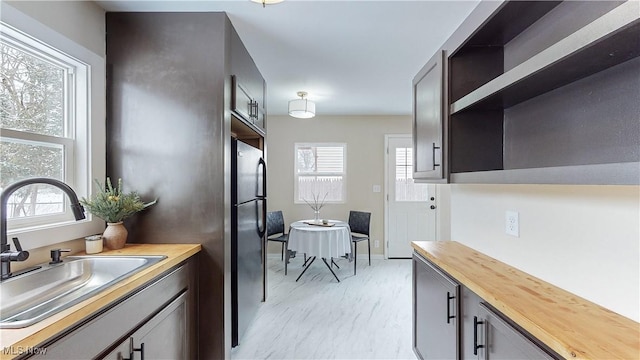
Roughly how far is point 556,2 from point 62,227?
2.59 metres

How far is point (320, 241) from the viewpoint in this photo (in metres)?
3.71

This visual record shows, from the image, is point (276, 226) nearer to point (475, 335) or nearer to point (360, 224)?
point (360, 224)

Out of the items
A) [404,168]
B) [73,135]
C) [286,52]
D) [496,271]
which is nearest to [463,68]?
[496,271]

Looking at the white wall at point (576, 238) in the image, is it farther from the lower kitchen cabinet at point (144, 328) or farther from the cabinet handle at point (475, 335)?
the lower kitchen cabinet at point (144, 328)

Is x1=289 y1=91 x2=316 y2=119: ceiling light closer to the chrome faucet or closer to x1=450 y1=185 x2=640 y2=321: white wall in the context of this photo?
x1=450 y1=185 x2=640 y2=321: white wall

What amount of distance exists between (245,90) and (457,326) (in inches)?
83.0

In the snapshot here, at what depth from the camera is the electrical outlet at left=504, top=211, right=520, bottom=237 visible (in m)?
1.59

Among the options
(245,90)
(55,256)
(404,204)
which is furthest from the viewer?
(404,204)

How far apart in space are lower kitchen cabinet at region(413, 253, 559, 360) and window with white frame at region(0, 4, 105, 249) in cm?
204

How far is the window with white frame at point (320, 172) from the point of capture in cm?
517

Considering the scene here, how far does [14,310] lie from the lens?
4.07 ft

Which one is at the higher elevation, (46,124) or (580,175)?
(46,124)

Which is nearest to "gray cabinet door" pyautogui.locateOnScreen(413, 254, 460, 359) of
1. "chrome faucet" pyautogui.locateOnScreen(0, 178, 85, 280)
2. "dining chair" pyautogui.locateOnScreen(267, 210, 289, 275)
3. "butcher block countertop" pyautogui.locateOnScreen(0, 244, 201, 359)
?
"butcher block countertop" pyautogui.locateOnScreen(0, 244, 201, 359)

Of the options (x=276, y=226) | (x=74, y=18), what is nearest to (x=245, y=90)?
(x=74, y=18)
